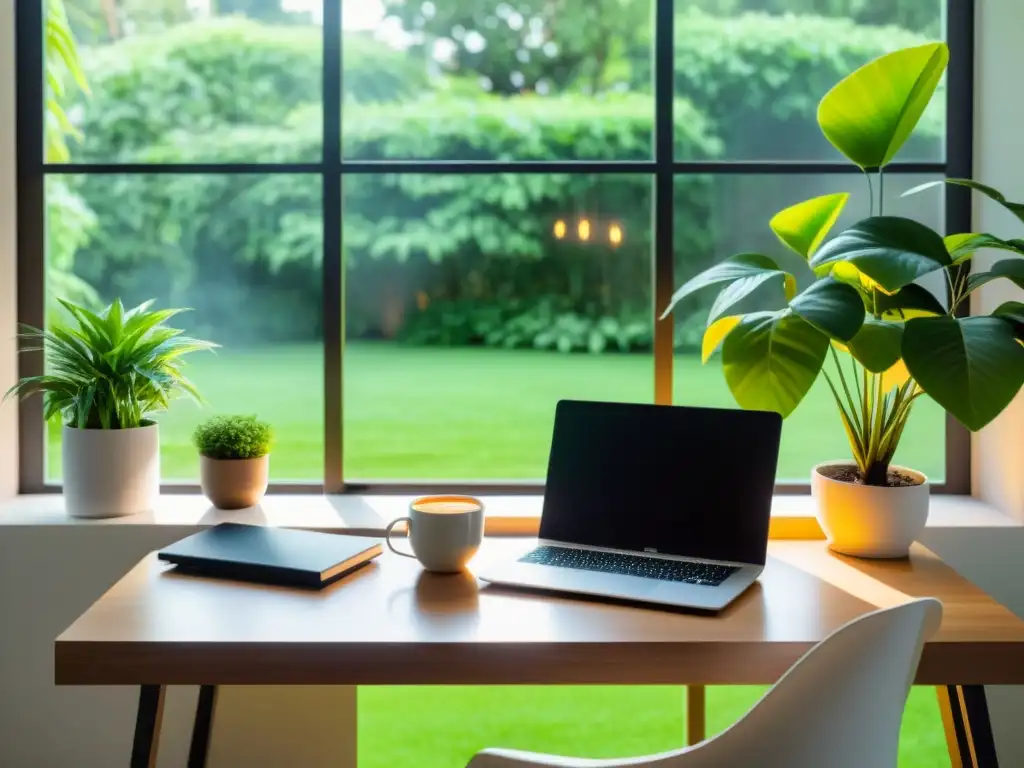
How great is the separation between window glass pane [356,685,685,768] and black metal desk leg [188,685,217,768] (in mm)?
471

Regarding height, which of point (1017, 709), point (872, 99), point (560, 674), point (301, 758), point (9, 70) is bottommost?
point (301, 758)

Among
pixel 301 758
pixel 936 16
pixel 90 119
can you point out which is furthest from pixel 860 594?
pixel 90 119

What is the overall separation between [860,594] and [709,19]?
140 cm

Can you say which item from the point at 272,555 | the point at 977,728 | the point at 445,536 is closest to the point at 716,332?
the point at 445,536

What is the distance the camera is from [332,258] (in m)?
2.34

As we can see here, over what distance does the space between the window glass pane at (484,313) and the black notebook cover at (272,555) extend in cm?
63

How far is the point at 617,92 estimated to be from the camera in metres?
2.35

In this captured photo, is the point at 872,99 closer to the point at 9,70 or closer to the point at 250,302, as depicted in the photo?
the point at 250,302

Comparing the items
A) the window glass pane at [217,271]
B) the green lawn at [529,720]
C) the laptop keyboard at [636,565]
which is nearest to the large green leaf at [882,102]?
the laptop keyboard at [636,565]

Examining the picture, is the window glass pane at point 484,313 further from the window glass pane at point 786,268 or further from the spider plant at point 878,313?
the spider plant at point 878,313

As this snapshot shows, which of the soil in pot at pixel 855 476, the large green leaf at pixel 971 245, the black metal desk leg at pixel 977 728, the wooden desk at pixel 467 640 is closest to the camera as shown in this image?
the wooden desk at pixel 467 640

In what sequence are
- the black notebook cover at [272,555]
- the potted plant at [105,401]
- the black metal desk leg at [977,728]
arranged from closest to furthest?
the black metal desk leg at [977,728] < the black notebook cover at [272,555] < the potted plant at [105,401]

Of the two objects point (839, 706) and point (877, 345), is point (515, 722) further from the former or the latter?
point (839, 706)

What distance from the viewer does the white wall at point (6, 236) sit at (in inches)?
89.4
